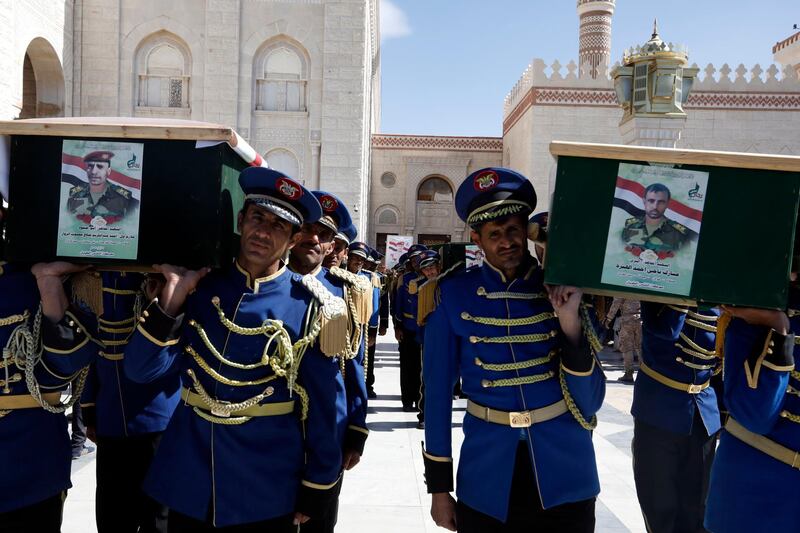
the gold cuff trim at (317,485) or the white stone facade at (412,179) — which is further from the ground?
the white stone facade at (412,179)

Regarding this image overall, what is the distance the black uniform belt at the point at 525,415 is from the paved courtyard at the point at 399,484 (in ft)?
7.26

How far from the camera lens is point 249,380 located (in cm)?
240

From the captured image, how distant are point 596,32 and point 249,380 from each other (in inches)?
1096

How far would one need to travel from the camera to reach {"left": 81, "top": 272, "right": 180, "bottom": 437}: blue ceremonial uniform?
3.31 m

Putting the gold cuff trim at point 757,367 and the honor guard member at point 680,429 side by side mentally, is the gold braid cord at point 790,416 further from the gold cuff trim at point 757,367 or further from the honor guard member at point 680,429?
the honor guard member at point 680,429

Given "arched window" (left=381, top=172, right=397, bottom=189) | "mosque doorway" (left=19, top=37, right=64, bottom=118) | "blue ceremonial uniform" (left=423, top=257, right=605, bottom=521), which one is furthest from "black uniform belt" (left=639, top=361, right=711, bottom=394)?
"arched window" (left=381, top=172, right=397, bottom=189)

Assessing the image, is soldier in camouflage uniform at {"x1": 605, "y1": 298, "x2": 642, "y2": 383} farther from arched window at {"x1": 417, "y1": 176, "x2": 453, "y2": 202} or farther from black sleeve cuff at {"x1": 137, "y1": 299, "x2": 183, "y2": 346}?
arched window at {"x1": 417, "y1": 176, "x2": 453, "y2": 202}

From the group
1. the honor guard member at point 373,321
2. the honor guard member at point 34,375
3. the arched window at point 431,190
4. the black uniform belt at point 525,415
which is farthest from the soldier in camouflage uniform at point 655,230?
the arched window at point 431,190

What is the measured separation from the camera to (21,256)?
2334 mm

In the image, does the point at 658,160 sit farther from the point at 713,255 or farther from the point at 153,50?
the point at 153,50

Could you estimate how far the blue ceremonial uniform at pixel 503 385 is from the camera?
95.0 inches

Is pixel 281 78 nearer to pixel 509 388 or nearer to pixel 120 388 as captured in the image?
pixel 120 388

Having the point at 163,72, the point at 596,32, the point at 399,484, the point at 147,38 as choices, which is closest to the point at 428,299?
the point at 399,484

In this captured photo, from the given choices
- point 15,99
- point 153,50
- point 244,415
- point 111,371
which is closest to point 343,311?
point 244,415
